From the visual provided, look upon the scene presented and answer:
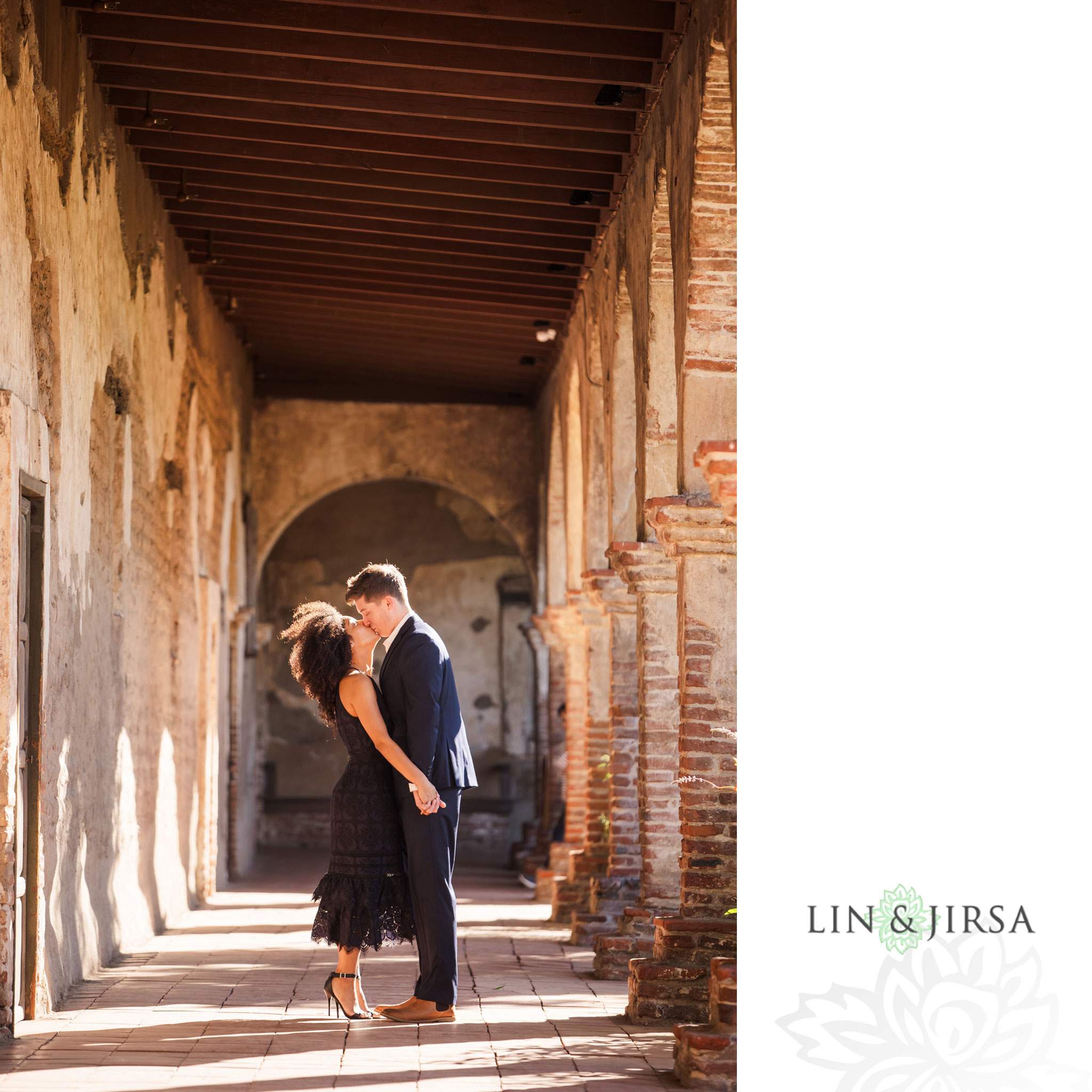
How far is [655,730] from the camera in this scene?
8578mm

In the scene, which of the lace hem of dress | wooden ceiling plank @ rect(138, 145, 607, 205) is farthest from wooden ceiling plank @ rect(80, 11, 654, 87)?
the lace hem of dress

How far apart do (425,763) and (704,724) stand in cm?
170

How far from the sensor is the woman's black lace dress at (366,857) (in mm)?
5984

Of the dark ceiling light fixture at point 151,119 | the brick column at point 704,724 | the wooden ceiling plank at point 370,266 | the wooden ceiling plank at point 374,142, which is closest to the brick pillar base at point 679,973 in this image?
the brick column at point 704,724

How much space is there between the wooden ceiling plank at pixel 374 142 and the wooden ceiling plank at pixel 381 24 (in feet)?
4.51

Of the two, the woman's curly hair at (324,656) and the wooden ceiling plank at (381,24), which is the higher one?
the wooden ceiling plank at (381,24)

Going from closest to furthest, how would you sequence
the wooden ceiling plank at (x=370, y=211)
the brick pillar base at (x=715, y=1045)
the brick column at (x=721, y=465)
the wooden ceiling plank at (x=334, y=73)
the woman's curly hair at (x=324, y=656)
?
the brick column at (x=721, y=465), the brick pillar base at (x=715, y=1045), the woman's curly hair at (x=324, y=656), the wooden ceiling plank at (x=334, y=73), the wooden ceiling plank at (x=370, y=211)

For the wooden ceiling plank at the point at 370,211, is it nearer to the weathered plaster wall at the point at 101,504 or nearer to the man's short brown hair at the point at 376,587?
the weathered plaster wall at the point at 101,504

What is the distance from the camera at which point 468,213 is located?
414 inches

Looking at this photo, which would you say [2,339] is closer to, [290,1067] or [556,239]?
[290,1067]
